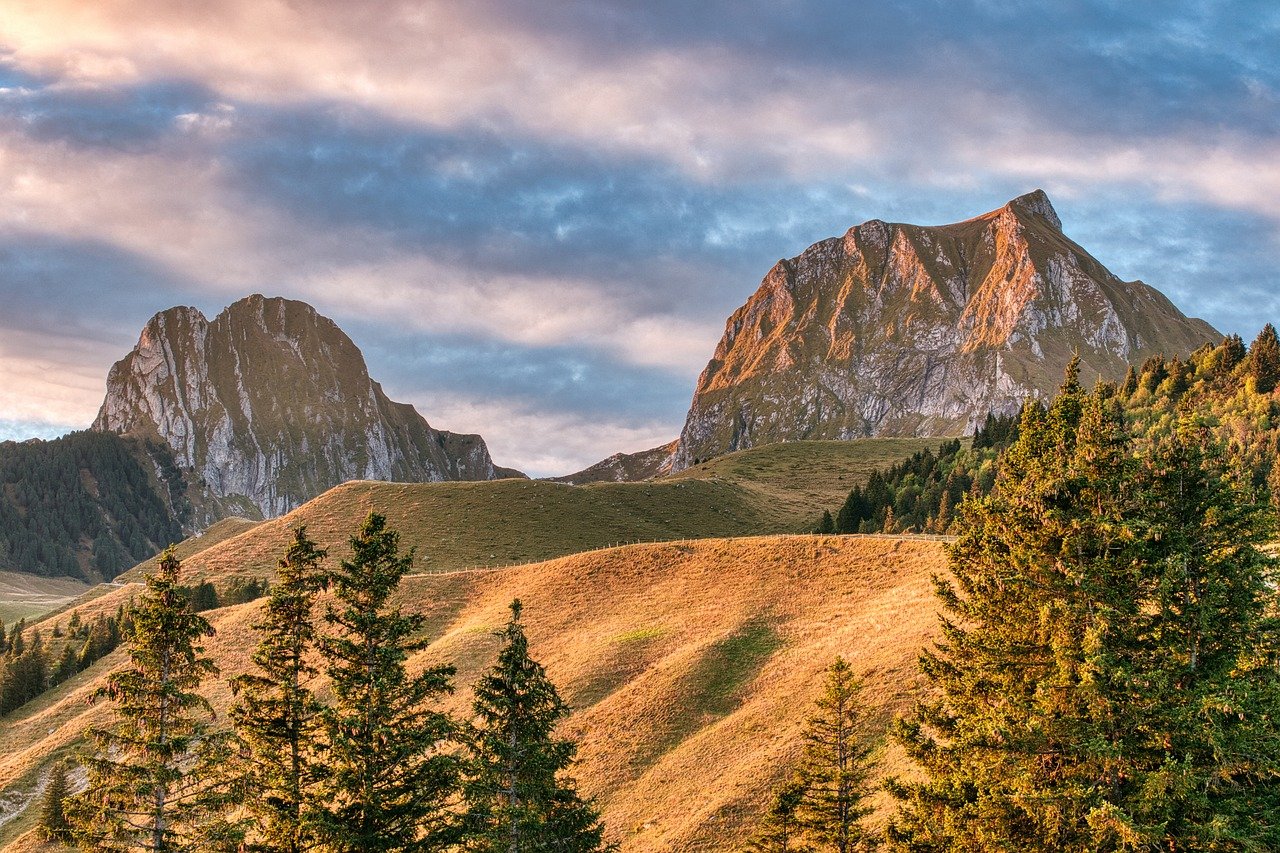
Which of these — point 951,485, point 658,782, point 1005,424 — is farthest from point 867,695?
point 1005,424

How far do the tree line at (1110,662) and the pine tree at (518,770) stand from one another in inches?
398

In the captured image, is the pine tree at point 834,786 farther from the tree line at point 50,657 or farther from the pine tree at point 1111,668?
the tree line at point 50,657

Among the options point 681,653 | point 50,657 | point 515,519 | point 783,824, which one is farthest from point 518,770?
point 515,519

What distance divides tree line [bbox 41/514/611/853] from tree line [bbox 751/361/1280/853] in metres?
11.1

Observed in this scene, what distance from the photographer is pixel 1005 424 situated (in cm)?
15875

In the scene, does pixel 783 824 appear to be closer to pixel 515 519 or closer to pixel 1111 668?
pixel 1111 668

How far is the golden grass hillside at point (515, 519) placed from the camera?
400 feet

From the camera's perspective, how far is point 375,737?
21.7m

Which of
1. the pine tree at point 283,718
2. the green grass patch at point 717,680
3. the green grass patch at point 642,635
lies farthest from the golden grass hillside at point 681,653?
the pine tree at point 283,718

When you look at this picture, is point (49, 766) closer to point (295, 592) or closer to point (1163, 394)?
point (295, 592)

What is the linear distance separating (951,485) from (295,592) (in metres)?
119

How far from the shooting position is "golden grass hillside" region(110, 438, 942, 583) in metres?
122

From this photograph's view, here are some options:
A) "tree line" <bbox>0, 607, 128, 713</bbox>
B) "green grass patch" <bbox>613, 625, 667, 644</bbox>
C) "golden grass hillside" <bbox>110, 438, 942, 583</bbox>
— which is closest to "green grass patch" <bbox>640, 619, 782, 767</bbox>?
"green grass patch" <bbox>613, 625, 667, 644</bbox>

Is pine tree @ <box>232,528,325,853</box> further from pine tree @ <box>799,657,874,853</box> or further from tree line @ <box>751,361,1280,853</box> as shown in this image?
tree line @ <box>751,361,1280,853</box>
